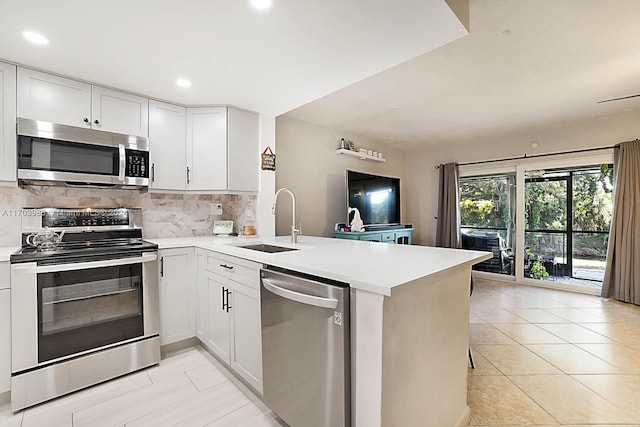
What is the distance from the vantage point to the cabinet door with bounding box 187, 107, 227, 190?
113 inches

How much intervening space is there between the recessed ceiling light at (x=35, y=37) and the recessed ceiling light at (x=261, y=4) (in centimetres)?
136

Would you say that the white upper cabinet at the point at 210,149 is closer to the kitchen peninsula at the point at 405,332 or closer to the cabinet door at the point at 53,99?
the cabinet door at the point at 53,99

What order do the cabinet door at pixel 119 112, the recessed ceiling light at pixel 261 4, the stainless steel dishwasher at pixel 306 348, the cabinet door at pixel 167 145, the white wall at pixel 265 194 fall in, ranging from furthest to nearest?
1. the white wall at pixel 265 194
2. the cabinet door at pixel 167 145
3. the cabinet door at pixel 119 112
4. the recessed ceiling light at pixel 261 4
5. the stainless steel dishwasher at pixel 306 348

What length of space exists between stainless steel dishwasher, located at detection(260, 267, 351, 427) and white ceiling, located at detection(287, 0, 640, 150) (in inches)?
78.6

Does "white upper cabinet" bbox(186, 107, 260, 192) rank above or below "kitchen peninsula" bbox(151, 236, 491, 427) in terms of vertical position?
above

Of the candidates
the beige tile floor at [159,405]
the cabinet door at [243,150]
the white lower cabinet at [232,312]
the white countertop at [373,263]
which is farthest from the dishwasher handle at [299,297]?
the cabinet door at [243,150]

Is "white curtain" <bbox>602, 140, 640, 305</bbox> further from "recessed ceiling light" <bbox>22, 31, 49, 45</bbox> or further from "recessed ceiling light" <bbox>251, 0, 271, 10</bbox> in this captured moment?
"recessed ceiling light" <bbox>22, 31, 49, 45</bbox>

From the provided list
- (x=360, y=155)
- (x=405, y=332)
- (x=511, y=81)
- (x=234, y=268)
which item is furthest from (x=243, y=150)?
(x=511, y=81)

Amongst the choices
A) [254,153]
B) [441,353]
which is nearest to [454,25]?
[441,353]

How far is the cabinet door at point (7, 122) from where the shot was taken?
201 cm

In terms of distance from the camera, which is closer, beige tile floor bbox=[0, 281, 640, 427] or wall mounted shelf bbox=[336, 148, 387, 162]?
beige tile floor bbox=[0, 281, 640, 427]

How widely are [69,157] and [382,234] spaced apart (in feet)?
12.1

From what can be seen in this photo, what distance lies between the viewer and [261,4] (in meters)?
1.45

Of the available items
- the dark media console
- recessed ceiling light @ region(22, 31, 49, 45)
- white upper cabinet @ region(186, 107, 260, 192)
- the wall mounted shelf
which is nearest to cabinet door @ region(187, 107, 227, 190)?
white upper cabinet @ region(186, 107, 260, 192)
